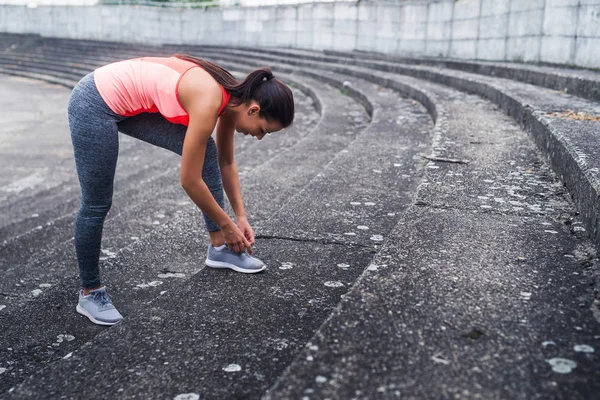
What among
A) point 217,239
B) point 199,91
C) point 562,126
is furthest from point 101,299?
point 562,126

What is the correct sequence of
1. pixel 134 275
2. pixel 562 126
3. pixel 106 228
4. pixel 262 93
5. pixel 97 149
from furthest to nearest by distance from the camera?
pixel 106 228, pixel 562 126, pixel 134 275, pixel 97 149, pixel 262 93

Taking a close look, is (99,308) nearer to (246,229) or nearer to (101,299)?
(101,299)

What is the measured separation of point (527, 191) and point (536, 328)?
57.5 inches

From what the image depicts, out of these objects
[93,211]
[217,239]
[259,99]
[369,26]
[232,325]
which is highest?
[369,26]

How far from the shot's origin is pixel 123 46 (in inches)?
805

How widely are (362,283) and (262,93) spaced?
0.80 metres

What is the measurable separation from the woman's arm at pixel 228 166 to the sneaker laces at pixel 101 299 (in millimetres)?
656

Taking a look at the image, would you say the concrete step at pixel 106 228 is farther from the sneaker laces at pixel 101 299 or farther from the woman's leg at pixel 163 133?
the woman's leg at pixel 163 133

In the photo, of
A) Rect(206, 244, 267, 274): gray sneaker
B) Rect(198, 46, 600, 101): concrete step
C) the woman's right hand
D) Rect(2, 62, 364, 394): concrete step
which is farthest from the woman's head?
Rect(198, 46, 600, 101): concrete step

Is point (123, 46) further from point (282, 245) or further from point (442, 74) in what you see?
point (282, 245)

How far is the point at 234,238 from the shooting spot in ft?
7.93

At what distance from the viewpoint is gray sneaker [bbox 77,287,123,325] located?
→ 249 cm

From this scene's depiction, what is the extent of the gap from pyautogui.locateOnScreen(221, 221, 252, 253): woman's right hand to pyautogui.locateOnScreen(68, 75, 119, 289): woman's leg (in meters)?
0.51

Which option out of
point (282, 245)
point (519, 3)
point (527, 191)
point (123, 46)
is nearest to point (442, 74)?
point (519, 3)
